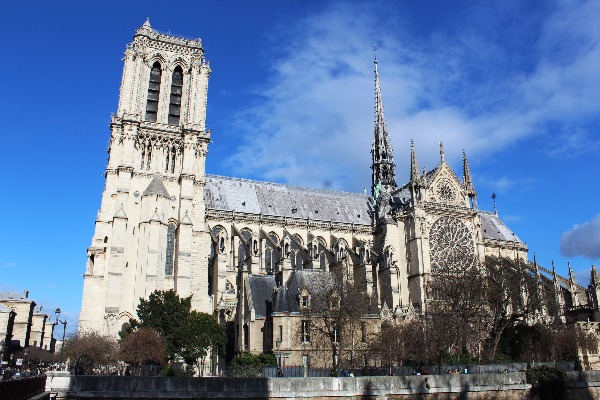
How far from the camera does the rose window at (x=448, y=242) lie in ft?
173

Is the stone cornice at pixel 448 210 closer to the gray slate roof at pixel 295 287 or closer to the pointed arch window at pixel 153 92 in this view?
the gray slate roof at pixel 295 287

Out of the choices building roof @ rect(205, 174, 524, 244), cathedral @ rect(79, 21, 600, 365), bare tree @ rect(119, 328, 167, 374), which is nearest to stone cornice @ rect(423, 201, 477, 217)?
cathedral @ rect(79, 21, 600, 365)

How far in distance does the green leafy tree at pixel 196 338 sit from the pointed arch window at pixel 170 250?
7.92 m

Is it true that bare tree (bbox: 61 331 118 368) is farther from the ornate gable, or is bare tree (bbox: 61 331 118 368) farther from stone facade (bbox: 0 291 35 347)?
stone facade (bbox: 0 291 35 347)

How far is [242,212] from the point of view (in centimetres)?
5156

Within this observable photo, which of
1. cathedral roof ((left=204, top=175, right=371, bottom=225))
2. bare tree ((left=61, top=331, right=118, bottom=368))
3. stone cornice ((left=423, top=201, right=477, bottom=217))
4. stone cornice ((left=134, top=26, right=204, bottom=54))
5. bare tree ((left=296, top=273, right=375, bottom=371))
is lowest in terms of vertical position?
bare tree ((left=61, top=331, right=118, bottom=368))

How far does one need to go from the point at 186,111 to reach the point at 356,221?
21.5 meters

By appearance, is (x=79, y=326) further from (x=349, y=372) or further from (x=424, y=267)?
(x=424, y=267)

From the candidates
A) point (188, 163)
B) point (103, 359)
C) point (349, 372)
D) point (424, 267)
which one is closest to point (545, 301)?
point (424, 267)

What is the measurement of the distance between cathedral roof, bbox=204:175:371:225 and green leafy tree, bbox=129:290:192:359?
15.4 meters

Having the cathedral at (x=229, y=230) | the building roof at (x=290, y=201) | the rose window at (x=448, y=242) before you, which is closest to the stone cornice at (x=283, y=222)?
the cathedral at (x=229, y=230)

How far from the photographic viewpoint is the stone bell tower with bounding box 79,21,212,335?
136 feet

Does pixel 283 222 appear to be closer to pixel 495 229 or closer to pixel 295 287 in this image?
pixel 295 287

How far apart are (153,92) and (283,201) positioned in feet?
56.1
